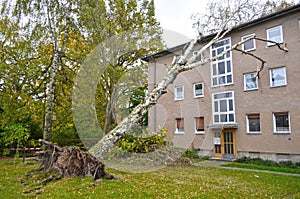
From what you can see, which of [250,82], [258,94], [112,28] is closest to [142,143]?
[112,28]

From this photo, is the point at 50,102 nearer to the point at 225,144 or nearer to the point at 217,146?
the point at 217,146

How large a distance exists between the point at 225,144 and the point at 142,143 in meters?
9.84

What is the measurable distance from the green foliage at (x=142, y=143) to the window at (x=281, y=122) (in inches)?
323

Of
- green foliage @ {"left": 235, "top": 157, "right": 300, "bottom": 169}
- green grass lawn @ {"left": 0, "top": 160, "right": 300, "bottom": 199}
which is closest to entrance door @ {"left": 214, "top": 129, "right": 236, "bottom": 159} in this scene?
green foliage @ {"left": 235, "top": 157, "right": 300, "bottom": 169}

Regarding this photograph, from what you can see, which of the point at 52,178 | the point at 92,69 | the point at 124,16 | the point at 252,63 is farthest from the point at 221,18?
the point at 52,178

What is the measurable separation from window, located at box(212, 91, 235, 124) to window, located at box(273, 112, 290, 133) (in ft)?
8.08

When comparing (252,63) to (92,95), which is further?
(252,63)

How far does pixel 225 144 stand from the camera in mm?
15117

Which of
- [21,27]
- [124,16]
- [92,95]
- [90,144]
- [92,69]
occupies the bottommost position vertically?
[90,144]

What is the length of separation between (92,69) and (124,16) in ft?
30.9

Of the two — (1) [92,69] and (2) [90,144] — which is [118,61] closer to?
(1) [92,69]

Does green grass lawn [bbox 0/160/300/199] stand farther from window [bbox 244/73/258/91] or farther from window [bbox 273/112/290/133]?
window [bbox 244/73/258/91]

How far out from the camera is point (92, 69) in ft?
18.8

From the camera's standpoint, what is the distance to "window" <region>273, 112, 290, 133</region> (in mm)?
12540
